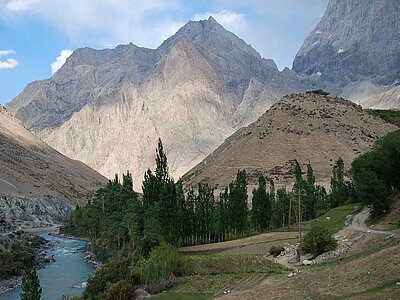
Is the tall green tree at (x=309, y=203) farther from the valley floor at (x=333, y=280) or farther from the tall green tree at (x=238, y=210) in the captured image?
the valley floor at (x=333, y=280)

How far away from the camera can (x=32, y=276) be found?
3844 cm

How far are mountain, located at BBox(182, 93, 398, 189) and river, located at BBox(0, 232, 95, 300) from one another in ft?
202

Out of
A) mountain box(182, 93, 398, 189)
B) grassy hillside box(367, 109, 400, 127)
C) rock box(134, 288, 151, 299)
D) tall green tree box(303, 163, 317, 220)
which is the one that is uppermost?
grassy hillside box(367, 109, 400, 127)

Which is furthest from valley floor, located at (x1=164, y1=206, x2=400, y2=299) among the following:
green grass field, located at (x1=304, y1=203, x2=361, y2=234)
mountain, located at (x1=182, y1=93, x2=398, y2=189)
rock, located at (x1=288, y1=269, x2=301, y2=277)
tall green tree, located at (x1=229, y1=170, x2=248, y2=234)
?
mountain, located at (x1=182, y1=93, x2=398, y2=189)

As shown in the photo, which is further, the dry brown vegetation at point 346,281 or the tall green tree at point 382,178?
the tall green tree at point 382,178

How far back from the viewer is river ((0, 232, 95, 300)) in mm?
55625

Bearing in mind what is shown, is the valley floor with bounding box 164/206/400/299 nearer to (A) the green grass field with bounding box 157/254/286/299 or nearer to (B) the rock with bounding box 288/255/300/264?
(A) the green grass field with bounding box 157/254/286/299

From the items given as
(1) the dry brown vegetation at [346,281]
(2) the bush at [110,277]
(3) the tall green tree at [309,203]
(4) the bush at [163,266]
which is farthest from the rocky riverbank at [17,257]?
(3) the tall green tree at [309,203]

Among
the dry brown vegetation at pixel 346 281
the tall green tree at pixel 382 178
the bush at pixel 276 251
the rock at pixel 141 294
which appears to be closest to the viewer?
the dry brown vegetation at pixel 346 281

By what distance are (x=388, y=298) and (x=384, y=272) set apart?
5673 mm

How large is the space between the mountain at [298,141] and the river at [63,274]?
202ft

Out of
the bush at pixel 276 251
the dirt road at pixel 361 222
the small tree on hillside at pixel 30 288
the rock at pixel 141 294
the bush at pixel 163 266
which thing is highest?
the dirt road at pixel 361 222

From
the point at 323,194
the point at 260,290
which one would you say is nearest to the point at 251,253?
the point at 260,290

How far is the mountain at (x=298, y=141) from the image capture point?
148m
